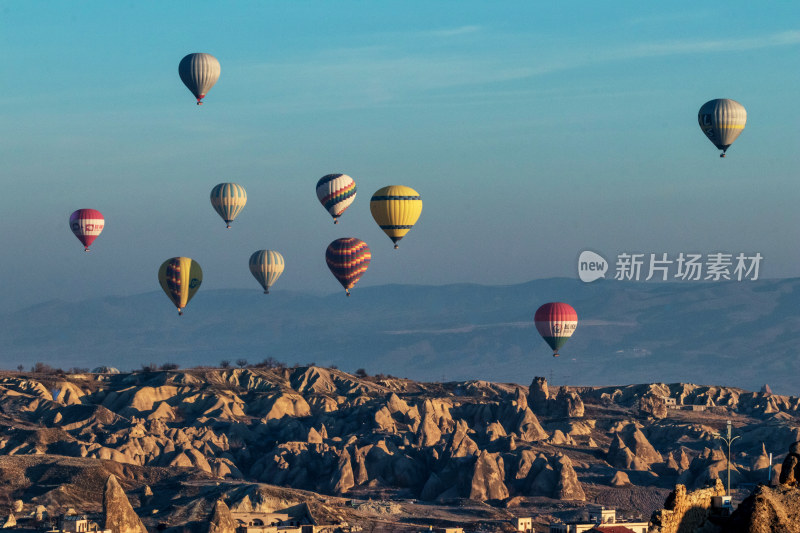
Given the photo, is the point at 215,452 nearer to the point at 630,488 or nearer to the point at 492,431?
the point at 492,431

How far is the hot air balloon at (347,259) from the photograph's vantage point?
182250 millimetres

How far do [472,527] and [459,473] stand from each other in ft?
94.8

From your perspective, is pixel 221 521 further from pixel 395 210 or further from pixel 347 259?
pixel 347 259

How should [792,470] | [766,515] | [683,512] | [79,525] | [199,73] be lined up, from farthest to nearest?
[199,73], [79,525], [792,470], [683,512], [766,515]

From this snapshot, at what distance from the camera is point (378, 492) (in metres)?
173

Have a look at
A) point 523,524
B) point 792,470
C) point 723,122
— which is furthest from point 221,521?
point 792,470

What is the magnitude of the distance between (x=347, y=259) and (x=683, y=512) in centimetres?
14799

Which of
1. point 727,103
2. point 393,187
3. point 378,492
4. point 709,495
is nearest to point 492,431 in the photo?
point 378,492

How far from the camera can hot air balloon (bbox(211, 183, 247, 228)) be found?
7239 inches

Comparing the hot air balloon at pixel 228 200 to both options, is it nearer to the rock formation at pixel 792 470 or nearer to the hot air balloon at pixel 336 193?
the hot air balloon at pixel 336 193

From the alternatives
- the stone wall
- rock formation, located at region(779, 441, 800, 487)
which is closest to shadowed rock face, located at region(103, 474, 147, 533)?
the stone wall

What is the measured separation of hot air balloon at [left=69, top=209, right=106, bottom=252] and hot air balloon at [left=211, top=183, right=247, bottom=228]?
14.8 meters

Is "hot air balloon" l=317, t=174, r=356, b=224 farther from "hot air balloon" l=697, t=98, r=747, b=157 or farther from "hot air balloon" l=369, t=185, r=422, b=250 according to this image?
"hot air balloon" l=697, t=98, r=747, b=157

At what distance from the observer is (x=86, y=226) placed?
605 feet
